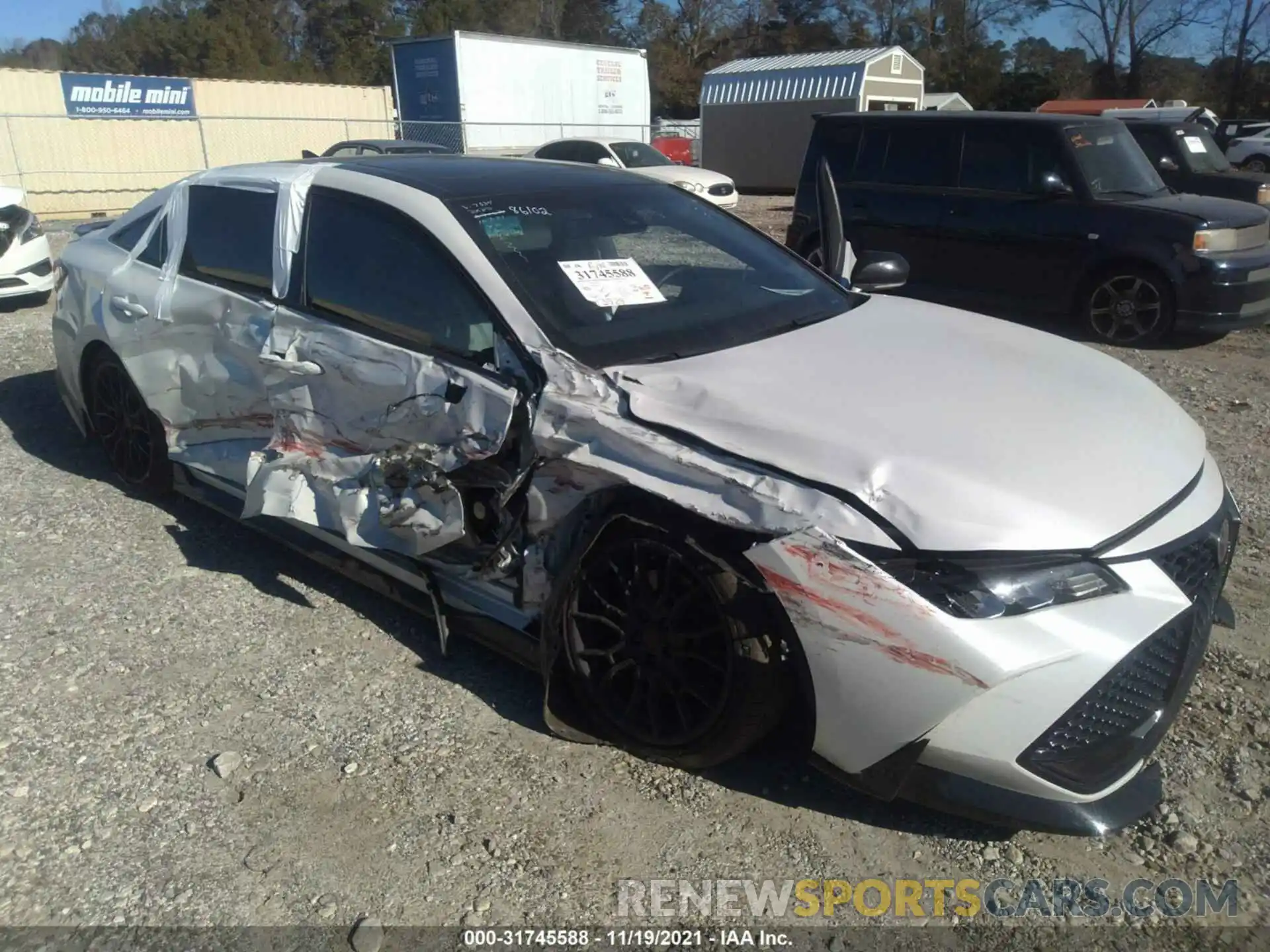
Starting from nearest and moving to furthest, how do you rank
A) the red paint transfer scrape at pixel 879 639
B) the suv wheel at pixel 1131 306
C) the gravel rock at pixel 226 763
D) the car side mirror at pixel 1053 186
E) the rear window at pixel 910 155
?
the red paint transfer scrape at pixel 879 639, the gravel rock at pixel 226 763, the suv wheel at pixel 1131 306, the car side mirror at pixel 1053 186, the rear window at pixel 910 155

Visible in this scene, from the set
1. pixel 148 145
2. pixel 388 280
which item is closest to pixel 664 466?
pixel 388 280

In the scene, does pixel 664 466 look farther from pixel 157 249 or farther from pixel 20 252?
pixel 20 252

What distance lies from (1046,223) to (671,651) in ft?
22.4

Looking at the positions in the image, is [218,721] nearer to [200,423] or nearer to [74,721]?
[74,721]

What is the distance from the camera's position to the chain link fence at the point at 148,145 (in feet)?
66.0

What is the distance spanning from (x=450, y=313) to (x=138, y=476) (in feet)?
7.98

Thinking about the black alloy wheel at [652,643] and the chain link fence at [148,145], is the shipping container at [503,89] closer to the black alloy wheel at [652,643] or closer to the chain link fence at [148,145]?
the chain link fence at [148,145]

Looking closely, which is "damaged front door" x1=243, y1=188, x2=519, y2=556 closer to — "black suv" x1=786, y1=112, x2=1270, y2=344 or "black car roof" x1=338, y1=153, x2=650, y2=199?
"black car roof" x1=338, y1=153, x2=650, y2=199

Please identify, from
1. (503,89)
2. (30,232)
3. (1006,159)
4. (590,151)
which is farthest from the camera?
(503,89)

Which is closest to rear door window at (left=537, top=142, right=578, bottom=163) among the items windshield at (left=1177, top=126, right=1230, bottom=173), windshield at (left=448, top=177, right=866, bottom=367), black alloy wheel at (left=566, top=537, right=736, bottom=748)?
windshield at (left=1177, top=126, right=1230, bottom=173)

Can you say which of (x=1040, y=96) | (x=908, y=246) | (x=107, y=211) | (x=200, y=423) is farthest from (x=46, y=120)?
(x=1040, y=96)

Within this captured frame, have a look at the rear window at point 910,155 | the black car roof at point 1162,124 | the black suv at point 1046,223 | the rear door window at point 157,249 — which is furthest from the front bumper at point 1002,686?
the black car roof at point 1162,124

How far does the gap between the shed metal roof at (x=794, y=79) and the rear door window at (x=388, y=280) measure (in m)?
24.2

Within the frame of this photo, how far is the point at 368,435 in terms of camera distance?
343cm
